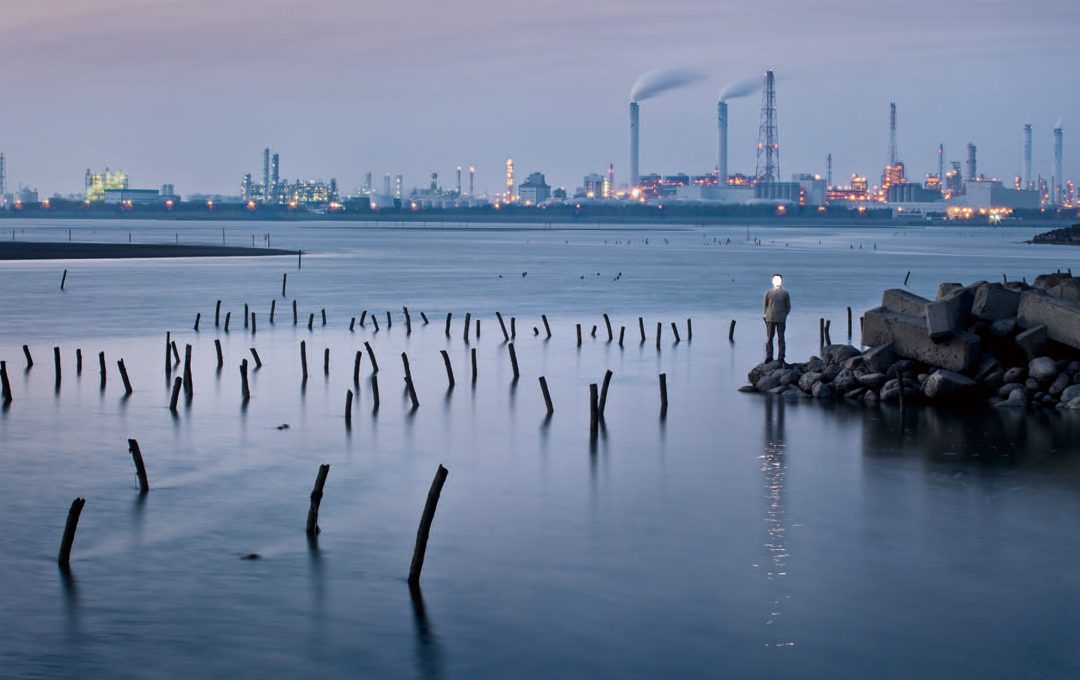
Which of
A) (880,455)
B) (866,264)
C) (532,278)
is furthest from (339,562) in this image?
(866,264)

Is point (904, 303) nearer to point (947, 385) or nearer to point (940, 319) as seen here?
point (940, 319)

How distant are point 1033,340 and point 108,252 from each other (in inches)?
4426

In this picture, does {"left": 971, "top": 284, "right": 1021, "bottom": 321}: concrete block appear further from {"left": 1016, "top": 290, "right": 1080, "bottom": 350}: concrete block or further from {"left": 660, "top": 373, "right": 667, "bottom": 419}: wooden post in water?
{"left": 660, "top": 373, "right": 667, "bottom": 419}: wooden post in water

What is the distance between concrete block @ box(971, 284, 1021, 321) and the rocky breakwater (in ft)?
0.07

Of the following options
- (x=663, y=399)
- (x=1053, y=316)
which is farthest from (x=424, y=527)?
(x=1053, y=316)

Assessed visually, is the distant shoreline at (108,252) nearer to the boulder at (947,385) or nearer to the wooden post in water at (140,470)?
the boulder at (947,385)

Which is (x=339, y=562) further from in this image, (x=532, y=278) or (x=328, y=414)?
(x=532, y=278)

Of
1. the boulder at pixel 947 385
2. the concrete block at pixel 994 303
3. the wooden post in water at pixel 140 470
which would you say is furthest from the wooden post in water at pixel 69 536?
the concrete block at pixel 994 303

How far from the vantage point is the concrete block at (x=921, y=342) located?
30.1 m

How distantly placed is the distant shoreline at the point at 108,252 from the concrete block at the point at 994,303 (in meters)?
98.0

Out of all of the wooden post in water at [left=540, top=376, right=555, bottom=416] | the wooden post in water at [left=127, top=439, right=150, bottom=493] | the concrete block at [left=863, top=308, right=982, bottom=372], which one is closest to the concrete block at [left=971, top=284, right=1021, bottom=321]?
the concrete block at [left=863, top=308, right=982, bottom=372]

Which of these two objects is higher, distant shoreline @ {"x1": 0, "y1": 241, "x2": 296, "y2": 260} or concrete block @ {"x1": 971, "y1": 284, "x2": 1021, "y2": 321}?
distant shoreline @ {"x1": 0, "y1": 241, "x2": 296, "y2": 260}

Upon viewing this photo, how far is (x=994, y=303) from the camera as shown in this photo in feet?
102

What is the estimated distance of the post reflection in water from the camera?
15.7 metres
